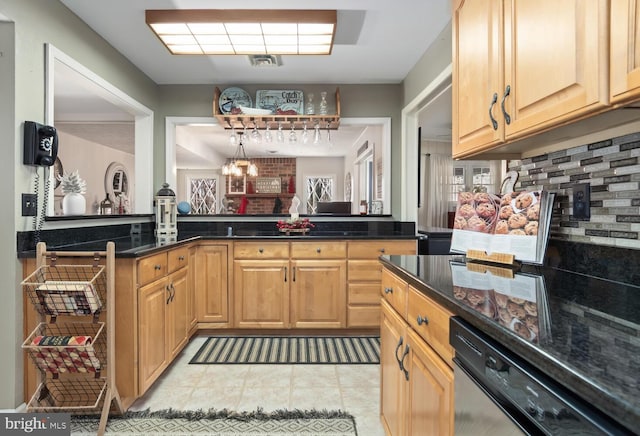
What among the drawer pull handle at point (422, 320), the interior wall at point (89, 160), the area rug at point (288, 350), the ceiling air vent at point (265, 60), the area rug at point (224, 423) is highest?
the ceiling air vent at point (265, 60)

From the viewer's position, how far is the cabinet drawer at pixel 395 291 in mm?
1387

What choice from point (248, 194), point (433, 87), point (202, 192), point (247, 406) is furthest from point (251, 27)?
point (202, 192)

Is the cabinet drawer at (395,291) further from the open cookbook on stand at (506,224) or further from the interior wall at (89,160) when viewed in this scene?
the interior wall at (89,160)

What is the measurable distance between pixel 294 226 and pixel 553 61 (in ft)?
8.74

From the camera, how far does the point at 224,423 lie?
6.35 feet

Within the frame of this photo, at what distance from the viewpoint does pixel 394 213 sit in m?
3.63

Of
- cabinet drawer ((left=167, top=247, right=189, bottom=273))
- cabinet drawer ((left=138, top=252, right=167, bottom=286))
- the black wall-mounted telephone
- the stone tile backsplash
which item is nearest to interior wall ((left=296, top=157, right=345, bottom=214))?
cabinet drawer ((left=167, top=247, right=189, bottom=273))

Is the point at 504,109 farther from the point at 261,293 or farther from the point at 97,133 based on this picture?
the point at 97,133

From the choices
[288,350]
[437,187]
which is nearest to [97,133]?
[288,350]

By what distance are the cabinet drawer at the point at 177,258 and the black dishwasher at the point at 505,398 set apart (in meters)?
2.05

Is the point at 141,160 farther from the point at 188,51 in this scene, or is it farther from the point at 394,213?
the point at 394,213

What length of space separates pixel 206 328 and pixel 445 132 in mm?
4883

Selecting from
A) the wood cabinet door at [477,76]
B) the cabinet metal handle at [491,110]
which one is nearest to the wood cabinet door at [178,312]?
the wood cabinet door at [477,76]

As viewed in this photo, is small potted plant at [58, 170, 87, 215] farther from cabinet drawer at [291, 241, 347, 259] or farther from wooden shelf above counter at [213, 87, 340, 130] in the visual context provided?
cabinet drawer at [291, 241, 347, 259]
